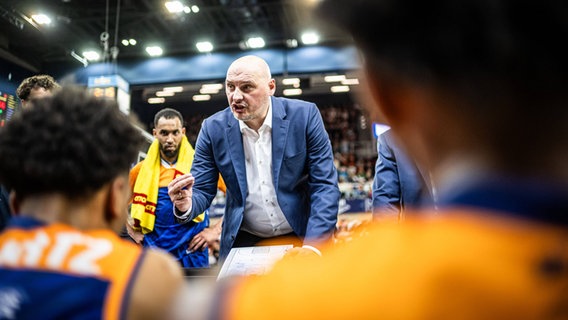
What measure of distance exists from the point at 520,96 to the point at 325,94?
18.6m

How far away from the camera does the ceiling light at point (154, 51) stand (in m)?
13.8

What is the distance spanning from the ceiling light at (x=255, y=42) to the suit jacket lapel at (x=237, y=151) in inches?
438

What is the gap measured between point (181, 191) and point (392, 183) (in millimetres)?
1170

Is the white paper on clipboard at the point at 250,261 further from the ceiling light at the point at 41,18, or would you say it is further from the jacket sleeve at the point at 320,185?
the ceiling light at the point at 41,18

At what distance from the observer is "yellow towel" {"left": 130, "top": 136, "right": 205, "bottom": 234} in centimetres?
389

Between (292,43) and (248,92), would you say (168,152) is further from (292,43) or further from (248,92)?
(292,43)

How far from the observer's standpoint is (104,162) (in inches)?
32.7

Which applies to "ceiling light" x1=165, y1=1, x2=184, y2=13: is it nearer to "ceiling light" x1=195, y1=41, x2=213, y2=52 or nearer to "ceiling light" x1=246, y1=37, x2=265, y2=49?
"ceiling light" x1=195, y1=41, x2=213, y2=52

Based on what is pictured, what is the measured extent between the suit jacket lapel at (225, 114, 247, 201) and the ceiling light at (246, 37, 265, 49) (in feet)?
36.5

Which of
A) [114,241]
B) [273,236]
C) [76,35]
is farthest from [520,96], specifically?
[76,35]

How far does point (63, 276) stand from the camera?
2.08ft

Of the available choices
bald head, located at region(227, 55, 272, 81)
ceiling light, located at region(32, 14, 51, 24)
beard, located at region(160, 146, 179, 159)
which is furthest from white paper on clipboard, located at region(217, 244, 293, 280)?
ceiling light, located at region(32, 14, 51, 24)

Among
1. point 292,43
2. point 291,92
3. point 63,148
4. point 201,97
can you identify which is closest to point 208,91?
point 201,97

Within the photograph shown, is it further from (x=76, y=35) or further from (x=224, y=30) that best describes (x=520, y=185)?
(x=76, y=35)
